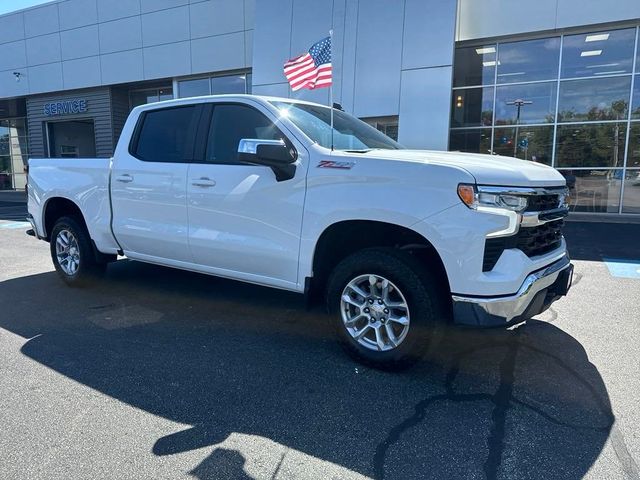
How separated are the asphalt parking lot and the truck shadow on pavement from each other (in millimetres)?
12

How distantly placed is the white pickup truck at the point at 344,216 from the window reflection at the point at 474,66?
37.5ft

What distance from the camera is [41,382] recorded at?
11.2 feet

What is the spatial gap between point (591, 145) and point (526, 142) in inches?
67.1

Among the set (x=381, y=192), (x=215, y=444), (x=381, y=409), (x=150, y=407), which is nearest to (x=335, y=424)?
(x=381, y=409)

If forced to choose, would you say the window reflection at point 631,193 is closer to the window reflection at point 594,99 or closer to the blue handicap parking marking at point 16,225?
the window reflection at point 594,99

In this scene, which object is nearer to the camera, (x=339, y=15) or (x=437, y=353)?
(x=437, y=353)

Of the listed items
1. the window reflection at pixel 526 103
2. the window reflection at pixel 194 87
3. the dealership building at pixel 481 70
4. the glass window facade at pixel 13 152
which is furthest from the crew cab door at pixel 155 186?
the glass window facade at pixel 13 152

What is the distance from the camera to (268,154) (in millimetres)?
3551

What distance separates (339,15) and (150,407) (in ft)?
45.5

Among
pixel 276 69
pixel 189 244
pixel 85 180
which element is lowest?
pixel 189 244

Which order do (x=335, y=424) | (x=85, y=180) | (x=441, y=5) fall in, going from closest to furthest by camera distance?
(x=335, y=424) → (x=85, y=180) → (x=441, y=5)

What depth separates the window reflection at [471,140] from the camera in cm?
1481

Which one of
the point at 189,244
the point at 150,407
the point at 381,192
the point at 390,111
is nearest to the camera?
the point at 150,407

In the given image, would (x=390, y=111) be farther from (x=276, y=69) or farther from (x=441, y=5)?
(x=276, y=69)
